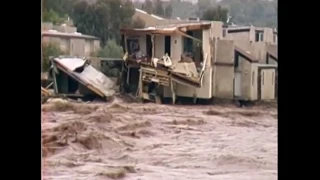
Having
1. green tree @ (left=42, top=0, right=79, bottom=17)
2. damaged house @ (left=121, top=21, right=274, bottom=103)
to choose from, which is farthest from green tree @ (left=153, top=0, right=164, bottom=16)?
green tree @ (left=42, top=0, right=79, bottom=17)

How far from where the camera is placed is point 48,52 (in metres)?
1.12

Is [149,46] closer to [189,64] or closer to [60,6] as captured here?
[189,64]

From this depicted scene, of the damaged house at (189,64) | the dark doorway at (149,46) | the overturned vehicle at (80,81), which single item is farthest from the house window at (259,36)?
the overturned vehicle at (80,81)

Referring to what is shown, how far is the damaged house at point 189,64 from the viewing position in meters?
1.15

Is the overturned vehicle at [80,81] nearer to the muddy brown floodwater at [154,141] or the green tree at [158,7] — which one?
the muddy brown floodwater at [154,141]

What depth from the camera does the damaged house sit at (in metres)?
1.15

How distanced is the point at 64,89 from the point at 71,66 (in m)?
0.07

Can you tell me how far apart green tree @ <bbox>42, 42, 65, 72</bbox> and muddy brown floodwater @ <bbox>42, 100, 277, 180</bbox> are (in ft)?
0.37

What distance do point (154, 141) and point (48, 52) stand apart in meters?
0.39

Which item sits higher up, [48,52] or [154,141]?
[48,52]

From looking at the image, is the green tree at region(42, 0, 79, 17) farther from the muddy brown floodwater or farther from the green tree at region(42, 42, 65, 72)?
the muddy brown floodwater

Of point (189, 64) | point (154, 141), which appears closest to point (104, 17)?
point (189, 64)
